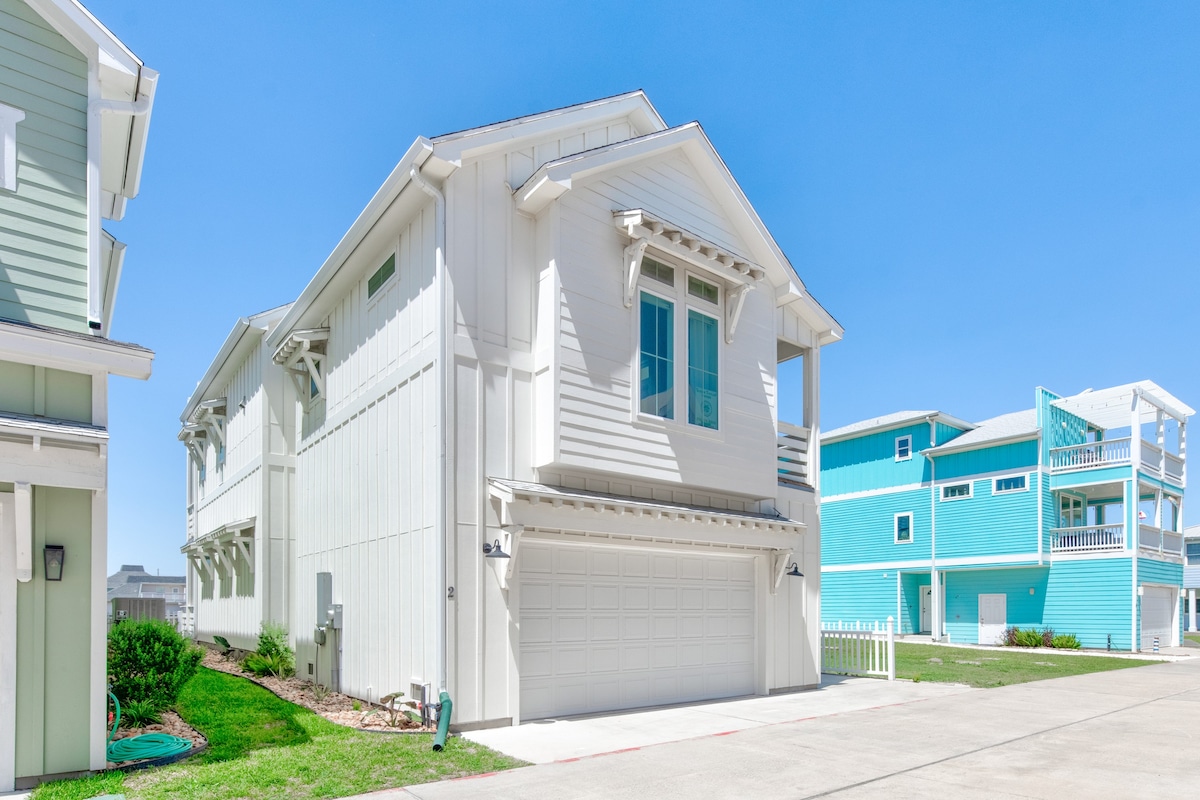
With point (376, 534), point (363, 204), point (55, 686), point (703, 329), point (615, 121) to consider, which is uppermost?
point (615, 121)

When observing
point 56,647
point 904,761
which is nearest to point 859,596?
point 904,761

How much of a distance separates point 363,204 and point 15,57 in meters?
4.55

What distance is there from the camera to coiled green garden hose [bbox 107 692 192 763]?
7.53 m

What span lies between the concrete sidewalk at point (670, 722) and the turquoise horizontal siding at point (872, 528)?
67.9 feet

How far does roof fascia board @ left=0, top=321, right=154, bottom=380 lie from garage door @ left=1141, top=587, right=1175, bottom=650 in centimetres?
3206

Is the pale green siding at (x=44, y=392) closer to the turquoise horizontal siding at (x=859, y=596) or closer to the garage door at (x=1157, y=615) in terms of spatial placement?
the turquoise horizontal siding at (x=859, y=596)

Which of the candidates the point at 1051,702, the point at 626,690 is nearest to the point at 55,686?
the point at 626,690

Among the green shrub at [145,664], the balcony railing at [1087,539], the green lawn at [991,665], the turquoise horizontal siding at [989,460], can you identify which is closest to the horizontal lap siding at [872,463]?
the turquoise horizontal siding at [989,460]

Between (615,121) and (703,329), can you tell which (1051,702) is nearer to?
(703,329)

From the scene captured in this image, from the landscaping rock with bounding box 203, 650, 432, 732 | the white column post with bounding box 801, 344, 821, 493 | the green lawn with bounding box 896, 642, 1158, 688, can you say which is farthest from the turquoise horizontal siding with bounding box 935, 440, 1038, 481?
the landscaping rock with bounding box 203, 650, 432, 732

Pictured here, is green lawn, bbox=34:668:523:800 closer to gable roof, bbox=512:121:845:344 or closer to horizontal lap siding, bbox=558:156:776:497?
horizontal lap siding, bbox=558:156:776:497

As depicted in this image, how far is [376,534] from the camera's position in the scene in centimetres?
1134

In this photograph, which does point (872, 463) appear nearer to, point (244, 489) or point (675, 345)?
point (675, 345)

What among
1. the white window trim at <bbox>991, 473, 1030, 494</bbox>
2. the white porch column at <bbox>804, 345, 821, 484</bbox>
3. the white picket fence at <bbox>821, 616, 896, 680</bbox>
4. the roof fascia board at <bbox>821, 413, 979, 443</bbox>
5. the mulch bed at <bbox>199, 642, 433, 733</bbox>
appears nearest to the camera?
the mulch bed at <bbox>199, 642, 433, 733</bbox>
